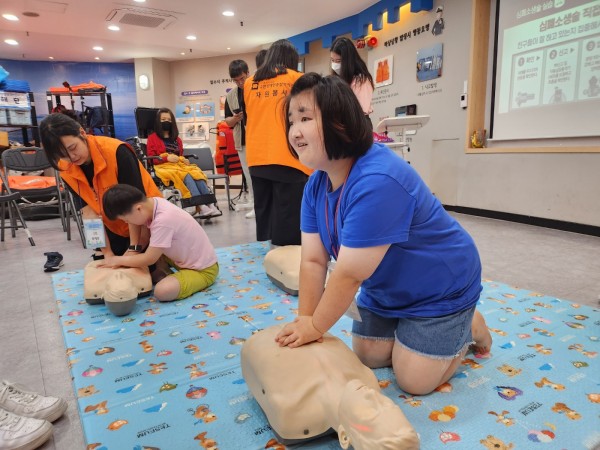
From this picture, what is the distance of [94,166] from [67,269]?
911mm

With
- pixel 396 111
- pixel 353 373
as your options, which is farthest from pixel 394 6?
pixel 353 373

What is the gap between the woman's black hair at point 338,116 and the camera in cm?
91

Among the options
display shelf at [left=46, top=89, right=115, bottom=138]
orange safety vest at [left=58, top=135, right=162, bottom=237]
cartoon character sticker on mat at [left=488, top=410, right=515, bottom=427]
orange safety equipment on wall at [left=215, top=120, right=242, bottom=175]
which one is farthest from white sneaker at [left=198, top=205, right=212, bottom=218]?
display shelf at [left=46, top=89, right=115, bottom=138]

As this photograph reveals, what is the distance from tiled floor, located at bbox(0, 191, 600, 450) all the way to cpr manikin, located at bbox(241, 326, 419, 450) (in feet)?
1.58

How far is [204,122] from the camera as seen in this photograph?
27.2 feet

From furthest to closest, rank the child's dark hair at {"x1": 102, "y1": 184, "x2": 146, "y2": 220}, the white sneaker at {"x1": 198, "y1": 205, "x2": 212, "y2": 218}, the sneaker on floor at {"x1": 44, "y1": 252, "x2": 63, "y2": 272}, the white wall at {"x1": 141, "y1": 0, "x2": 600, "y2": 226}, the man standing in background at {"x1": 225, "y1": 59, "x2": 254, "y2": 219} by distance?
the white sneaker at {"x1": 198, "y1": 205, "x2": 212, "y2": 218}, the white wall at {"x1": 141, "y1": 0, "x2": 600, "y2": 226}, the man standing in background at {"x1": 225, "y1": 59, "x2": 254, "y2": 219}, the sneaker on floor at {"x1": 44, "y1": 252, "x2": 63, "y2": 272}, the child's dark hair at {"x1": 102, "y1": 184, "x2": 146, "y2": 220}

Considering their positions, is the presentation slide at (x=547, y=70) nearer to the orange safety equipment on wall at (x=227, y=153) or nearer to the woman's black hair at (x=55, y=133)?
the orange safety equipment on wall at (x=227, y=153)

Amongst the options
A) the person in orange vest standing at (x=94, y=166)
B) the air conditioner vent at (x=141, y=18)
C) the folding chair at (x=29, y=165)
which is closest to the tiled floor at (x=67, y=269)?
the folding chair at (x=29, y=165)

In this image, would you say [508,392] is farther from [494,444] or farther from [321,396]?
[321,396]

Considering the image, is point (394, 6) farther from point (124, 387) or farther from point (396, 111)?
point (124, 387)

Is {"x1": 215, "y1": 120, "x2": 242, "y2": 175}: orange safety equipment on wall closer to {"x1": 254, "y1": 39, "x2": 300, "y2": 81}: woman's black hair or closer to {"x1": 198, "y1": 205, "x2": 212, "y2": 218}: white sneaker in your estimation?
{"x1": 198, "y1": 205, "x2": 212, "y2": 218}: white sneaker

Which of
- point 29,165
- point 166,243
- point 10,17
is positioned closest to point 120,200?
point 166,243

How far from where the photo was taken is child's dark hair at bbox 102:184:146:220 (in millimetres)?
1698

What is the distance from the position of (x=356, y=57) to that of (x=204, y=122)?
629 centimetres
